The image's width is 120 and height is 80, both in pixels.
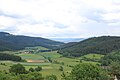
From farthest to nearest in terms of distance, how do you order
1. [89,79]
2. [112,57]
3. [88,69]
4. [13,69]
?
[112,57] → [13,69] → [88,69] → [89,79]

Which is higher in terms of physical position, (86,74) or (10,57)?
(86,74)

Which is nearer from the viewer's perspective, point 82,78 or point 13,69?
point 82,78

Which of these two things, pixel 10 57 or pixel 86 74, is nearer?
pixel 86 74

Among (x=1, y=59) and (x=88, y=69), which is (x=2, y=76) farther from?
(x=1, y=59)

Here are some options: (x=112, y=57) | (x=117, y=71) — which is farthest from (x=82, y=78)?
(x=112, y=57)

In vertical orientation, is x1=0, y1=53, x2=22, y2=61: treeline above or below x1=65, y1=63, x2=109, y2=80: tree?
below

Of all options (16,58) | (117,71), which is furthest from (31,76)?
(16,58)

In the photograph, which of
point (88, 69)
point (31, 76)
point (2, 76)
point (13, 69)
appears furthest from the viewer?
point (13, 69)

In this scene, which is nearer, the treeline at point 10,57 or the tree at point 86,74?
the tree at point 86,74

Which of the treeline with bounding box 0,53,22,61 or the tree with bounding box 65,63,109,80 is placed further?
the treeline with bounding box 0,53,22,61

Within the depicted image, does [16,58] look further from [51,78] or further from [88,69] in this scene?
[88,69]

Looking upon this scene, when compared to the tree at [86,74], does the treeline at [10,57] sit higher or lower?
lower
